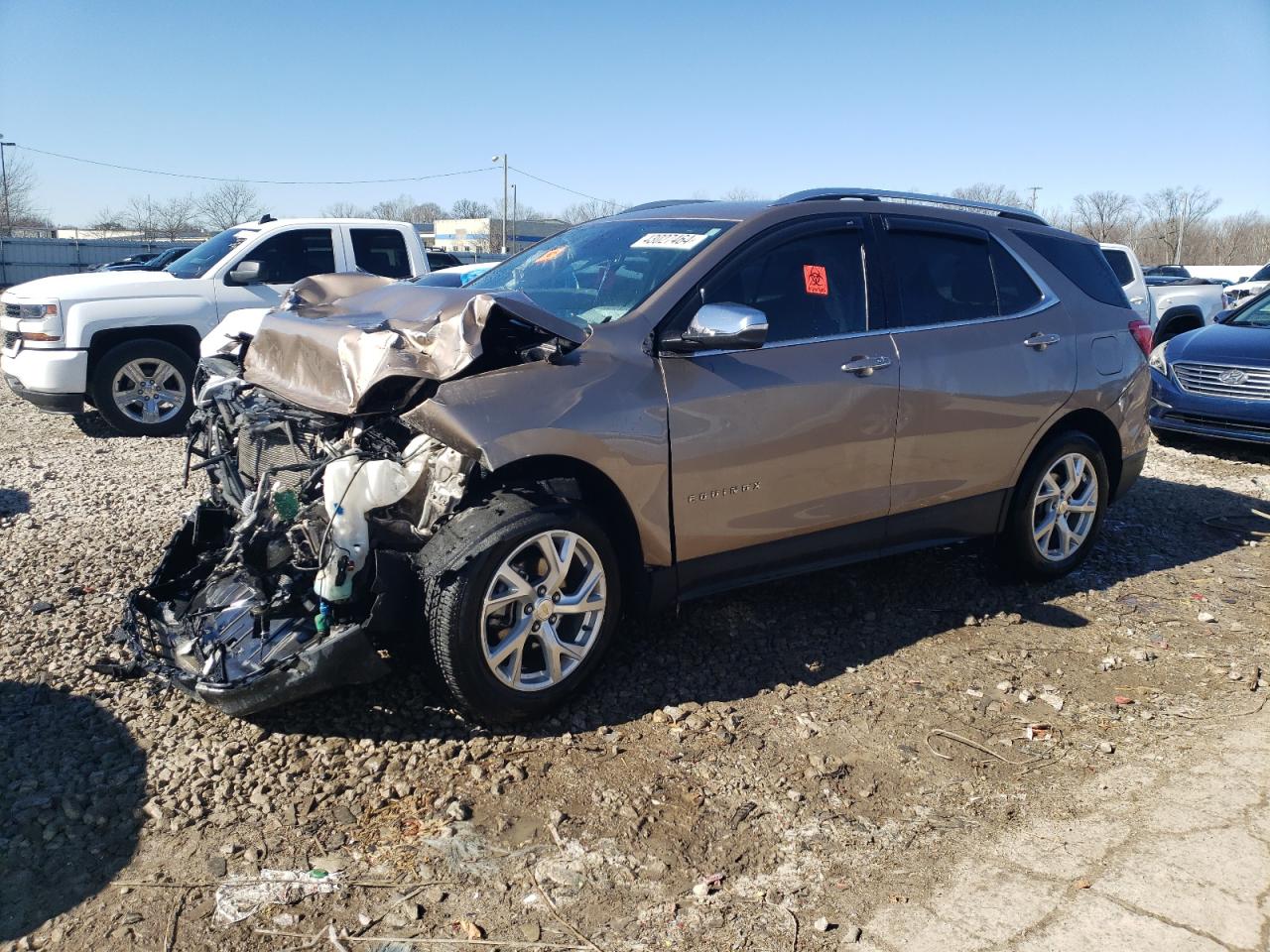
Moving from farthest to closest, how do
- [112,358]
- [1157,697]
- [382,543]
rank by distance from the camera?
[112,358] < [1157,697] < [382,543]

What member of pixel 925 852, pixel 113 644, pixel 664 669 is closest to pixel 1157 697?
pixel 925 852

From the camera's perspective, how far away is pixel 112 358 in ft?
28.1

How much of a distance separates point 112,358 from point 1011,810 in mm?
8135

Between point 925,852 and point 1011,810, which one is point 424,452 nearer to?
point 925,852

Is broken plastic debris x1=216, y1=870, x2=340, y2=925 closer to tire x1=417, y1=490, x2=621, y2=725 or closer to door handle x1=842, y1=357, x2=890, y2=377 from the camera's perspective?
tire x1=417, y1=490, x2=621, y2=725

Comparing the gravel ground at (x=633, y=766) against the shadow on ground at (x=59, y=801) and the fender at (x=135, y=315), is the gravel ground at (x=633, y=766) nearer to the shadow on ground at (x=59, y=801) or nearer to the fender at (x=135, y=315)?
the shadow on ground at (x=59, y=801)

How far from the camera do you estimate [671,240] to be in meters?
4.26

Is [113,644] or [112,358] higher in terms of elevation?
[112,358]

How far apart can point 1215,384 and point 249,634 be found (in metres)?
8.62

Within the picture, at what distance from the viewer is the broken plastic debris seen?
264 centimetres

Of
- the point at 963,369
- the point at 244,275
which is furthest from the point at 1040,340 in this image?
the point at 244,275

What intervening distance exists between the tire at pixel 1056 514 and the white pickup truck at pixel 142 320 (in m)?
6.26

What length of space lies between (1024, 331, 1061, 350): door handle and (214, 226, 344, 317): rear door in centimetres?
685

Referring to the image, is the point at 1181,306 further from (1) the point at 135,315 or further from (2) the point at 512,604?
(2) the point at 512,604
